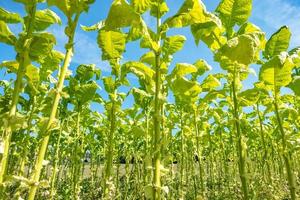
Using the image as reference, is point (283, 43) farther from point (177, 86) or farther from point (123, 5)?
point (123, 5)

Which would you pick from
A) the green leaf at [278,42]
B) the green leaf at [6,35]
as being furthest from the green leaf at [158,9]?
the green leaf at [278,42]

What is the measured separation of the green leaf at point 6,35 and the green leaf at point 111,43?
2.82 ft

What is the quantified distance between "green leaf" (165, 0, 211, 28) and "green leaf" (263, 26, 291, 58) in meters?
1.41

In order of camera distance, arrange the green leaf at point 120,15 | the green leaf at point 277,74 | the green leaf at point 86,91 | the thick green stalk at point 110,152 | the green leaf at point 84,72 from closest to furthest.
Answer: the green leaf at point 120,15 → the green leaf at point 277,74 → the thick green stalk at point 110,152 → the green leaf at point 86,91 → the green leaf at point 84,72

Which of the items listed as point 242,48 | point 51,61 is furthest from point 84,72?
point 242,48

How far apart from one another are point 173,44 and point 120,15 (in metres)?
1.20

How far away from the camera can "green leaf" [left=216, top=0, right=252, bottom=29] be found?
11.7 feet

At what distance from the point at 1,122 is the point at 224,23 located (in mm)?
2663

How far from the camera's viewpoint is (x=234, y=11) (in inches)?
142

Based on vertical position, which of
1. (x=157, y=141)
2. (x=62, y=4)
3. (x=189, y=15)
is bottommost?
(x=157, y=141)

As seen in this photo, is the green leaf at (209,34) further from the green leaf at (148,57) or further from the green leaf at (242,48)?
the green leaf at (242,48)

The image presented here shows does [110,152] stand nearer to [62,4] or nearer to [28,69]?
[28,69]

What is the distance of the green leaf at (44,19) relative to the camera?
284cm

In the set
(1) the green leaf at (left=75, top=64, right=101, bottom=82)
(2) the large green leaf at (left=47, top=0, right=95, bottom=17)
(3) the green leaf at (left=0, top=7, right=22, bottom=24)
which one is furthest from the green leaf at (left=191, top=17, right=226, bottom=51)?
(1) the green leaf at (left=75, top=64, right=101, bottom=82)
